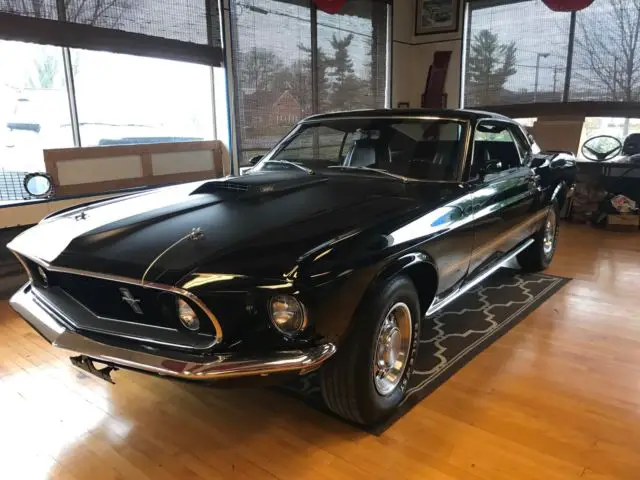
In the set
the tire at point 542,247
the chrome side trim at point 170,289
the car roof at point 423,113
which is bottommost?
the tire at point 542,247

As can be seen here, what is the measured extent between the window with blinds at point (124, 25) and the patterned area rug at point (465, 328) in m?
3.50

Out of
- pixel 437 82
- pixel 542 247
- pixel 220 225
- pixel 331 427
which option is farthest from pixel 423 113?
pixel 437 82

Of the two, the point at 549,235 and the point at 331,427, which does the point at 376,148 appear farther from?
the point at 549,235

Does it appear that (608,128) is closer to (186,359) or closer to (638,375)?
(638,375)

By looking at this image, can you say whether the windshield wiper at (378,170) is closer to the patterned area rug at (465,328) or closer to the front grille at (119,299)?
the patterned area rug at (465,328)

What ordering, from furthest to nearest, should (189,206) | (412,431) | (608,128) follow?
(608,128), (189,206), (412,431)

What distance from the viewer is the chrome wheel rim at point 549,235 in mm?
4129

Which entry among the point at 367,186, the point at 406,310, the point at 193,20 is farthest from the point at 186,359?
the point at 193,20

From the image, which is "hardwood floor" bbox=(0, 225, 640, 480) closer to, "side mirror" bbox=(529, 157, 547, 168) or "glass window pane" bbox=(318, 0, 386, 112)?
"side mirror" bbox=(529, 157, 547, 168)

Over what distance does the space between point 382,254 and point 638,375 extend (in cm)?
165

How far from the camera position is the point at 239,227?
75.0 inches

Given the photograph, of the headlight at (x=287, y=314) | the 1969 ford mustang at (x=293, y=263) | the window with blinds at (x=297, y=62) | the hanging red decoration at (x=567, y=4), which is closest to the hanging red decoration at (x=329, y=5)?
the window with blinds at (x=297, y=62)

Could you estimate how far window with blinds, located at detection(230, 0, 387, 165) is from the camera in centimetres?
552

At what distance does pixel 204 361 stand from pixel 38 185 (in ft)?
10.3
